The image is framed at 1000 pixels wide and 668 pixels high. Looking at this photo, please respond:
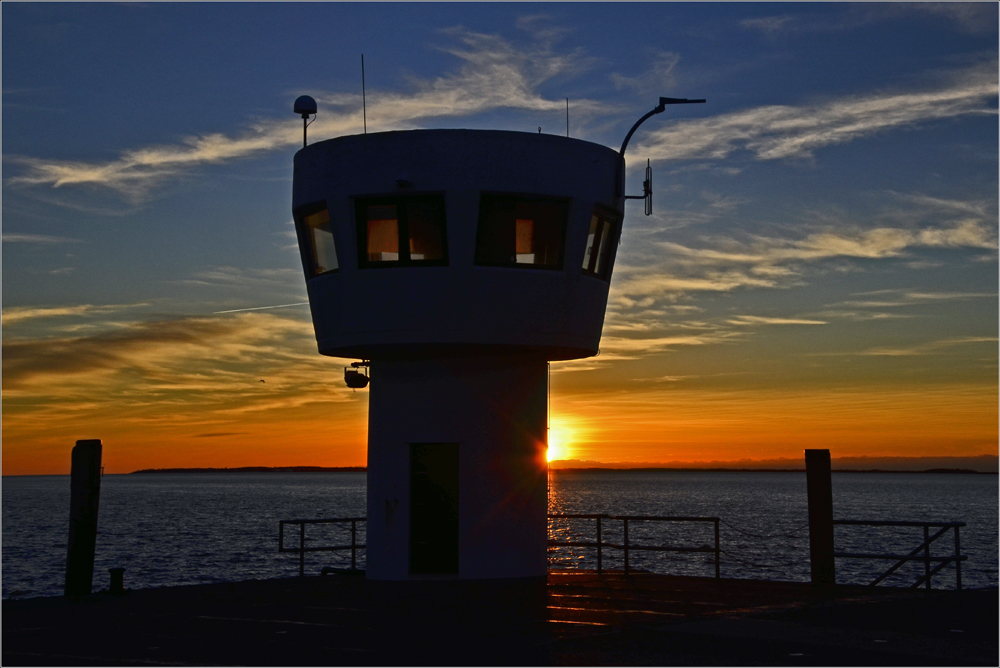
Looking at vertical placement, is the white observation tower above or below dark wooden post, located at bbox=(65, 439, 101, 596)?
above

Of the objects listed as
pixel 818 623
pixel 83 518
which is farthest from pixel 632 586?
pixel 83 518

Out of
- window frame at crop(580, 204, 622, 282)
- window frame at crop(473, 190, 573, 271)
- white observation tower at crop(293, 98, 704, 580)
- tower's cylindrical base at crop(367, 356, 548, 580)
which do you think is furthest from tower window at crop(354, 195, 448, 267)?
window frame at crop(580, 204, 622, 282)

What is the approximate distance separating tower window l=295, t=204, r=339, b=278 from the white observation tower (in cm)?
4

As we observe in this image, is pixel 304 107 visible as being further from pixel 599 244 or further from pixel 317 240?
pixel 599 244

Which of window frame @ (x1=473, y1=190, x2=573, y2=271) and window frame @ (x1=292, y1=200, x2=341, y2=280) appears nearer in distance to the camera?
window frame @ (x1=473, y1=190, x2=573, y2=271)

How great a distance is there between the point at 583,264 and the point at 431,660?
32.4 ft

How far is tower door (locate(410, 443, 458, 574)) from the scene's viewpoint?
19.9 meters

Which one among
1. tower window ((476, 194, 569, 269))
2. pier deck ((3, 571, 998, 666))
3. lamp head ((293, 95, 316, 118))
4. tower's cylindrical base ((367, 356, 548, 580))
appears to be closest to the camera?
pier deck ((3, 571, 998, 666))

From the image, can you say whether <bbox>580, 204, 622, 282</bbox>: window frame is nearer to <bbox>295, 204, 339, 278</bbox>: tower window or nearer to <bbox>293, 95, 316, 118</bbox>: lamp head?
<bbox>295, 204, 339, 278</bbox>: tower window

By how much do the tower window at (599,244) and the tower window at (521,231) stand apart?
2.40ft

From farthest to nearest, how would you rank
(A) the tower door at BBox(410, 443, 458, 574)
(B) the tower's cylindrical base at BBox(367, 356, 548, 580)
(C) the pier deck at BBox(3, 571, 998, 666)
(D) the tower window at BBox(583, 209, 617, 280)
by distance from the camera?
(D) the tower window at BBox(583, 209, 617, 280)
(A) the tower door at BBox(410, 443, 458, 574)
(B) the tower's cylindrical base at BBox(367, 356, 548, 580)
(C) the pier deck at BBox(3, 571, 998, 666)

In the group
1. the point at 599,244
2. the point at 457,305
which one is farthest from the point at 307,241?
the point at 599,244

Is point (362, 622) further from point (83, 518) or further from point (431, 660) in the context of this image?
point (83, 518)

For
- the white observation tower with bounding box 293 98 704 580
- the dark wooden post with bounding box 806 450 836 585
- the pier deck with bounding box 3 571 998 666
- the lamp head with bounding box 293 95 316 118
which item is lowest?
the pier deck with bounding box 3 571 998 666
